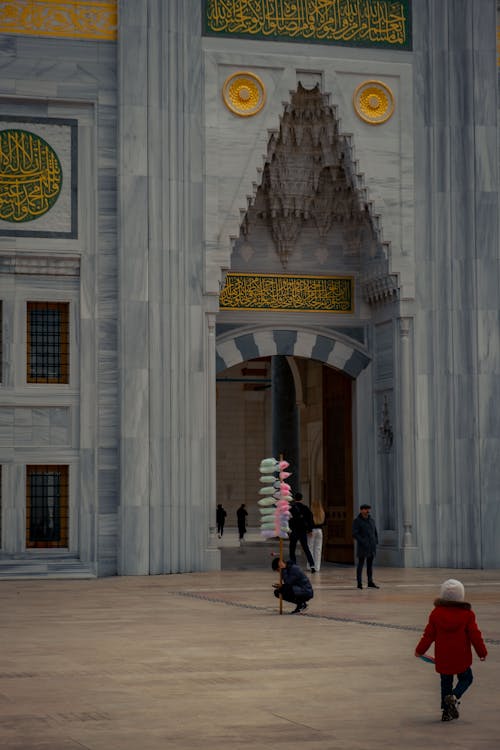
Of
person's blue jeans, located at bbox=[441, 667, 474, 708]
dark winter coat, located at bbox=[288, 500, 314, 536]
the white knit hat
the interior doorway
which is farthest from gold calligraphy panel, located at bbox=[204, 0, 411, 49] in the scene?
person's blue jeans, located at bbox=[441, 667, 474, 708]

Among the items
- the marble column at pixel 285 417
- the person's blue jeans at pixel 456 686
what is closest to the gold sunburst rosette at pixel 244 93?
the marble column at pixel 285 417

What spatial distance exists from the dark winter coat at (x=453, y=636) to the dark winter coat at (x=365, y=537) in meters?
8.78

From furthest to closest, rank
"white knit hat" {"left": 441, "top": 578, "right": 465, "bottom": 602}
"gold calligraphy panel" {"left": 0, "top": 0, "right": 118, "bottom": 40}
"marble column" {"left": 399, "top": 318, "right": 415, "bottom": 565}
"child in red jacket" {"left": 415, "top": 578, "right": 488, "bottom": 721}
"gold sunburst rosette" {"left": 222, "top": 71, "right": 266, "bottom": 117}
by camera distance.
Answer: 1. "marble column" {"left": 399, "top": 318, "right": 415, "bottom": 565}
2. "gold sunburst rosette" {"left": 222, "top": 71, "right": 266, "bottom": 117}
3. "gold calligraphy panel" {"left": 0, "top": 0, "right": 118, "bottom": 40}
4. "white knit hat" {"left": 441, "top": 578, "right": 465, "bottom": 602}
5. "child in red jacket" {"left": 415, "top": 578, "right": 488, "bottom": 721}

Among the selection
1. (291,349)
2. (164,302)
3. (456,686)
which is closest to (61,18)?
(164,302)

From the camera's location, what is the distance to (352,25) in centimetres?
1906

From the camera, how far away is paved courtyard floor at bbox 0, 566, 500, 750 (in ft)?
19.9

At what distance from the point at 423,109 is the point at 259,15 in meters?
2.64

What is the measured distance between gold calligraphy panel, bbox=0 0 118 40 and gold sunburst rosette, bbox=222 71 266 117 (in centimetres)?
168

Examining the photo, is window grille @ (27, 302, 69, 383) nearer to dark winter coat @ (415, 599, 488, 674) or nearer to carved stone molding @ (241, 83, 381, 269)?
carved stone molding @ (241, 83, 381, 269)

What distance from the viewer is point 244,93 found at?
18562mm

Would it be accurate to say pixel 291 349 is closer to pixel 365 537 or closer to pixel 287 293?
pixel 287 293

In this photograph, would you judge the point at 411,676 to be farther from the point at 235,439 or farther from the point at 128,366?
the point at 235,439

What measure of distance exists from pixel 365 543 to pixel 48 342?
17.1 feet

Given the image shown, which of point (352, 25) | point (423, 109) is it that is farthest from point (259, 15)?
point (423, 109)
